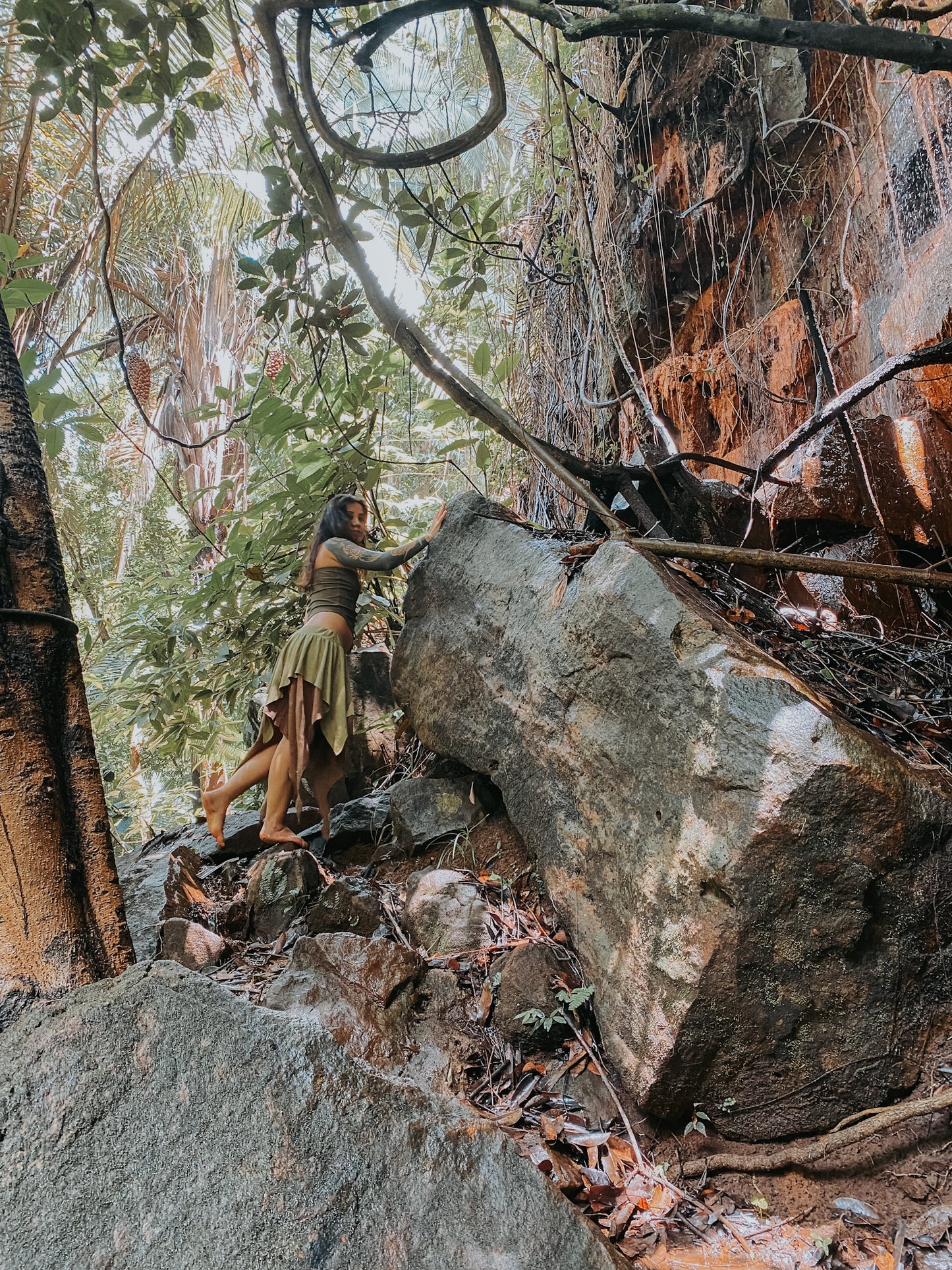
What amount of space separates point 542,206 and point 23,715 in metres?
5.08

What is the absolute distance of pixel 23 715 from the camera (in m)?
1.73

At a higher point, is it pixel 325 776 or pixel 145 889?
pixel 325 776

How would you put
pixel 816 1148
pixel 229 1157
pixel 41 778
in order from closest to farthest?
pixel 229 1157, pixel 41 778, pixel 816 1148

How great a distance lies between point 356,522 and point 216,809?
5.59 feet

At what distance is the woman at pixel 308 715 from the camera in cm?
393

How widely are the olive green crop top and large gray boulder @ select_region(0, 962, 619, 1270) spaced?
106 inches

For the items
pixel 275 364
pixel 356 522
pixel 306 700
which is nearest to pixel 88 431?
pixel 306 700

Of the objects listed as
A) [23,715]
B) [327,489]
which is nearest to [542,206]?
[327,489]

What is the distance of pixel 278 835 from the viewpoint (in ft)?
12.6

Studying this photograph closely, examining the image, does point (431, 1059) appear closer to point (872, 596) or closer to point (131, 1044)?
point (131, 1044)

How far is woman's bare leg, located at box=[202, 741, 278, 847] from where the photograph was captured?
4.04m

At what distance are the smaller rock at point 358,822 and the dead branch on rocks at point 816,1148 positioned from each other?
2.26m

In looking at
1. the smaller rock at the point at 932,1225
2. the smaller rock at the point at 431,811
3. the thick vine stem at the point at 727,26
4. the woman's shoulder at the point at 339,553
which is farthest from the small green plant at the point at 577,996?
the thick vine stem at the point at 727,26

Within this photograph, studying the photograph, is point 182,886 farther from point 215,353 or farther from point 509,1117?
point 215,353
